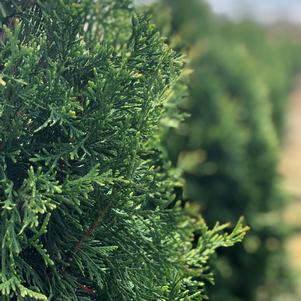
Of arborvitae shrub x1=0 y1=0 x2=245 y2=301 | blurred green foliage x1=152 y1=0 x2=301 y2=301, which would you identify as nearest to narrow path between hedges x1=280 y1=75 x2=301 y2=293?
blurred green foliage x1=152 y1=0 x2=301 y2=301

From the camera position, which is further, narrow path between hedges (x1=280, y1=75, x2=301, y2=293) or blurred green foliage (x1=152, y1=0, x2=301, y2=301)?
narrow path between hedges (x1=280, y1=75, x2=301, y2=293)

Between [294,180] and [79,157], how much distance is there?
102 feet

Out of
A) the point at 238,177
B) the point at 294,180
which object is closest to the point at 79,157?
the point at 238,177

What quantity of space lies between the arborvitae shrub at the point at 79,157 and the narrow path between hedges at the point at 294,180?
38.8 feet

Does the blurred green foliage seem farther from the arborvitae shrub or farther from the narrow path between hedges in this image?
the arborvitae shrub

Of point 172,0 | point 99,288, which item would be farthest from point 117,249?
point 172,0

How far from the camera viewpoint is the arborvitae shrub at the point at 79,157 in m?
2.44

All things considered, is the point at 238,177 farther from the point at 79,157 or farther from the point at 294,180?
the point at 294,180

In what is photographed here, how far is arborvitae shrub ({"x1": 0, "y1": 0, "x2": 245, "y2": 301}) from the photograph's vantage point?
2.44 meters

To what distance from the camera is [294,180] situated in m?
32.8

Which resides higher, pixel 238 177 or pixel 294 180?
pixel 294 180

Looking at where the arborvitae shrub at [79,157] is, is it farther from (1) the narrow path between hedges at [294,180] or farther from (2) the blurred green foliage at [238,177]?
(1) the narrow path between hedges at [294,180]

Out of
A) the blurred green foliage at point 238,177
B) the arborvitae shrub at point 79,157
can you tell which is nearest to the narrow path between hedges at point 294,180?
the blurred green foliage at point 238,177

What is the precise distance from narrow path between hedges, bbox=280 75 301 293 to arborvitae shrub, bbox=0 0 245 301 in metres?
11.8
